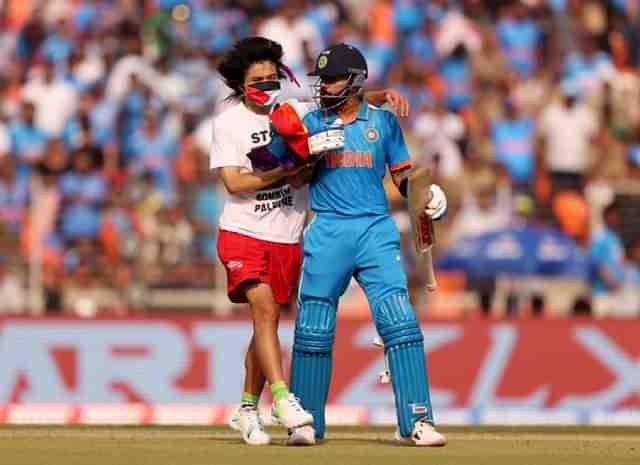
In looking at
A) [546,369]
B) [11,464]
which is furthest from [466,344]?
[11,464]

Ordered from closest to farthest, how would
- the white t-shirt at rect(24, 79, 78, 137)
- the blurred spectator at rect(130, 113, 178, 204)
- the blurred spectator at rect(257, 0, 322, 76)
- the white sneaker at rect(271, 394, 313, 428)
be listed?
the white sneaker at rect(271, 394, 313, 428), the blurred spectator at rect(130, 113, 178, 204), the white t-shirt at rect(24, 79, 78, 137), the blurred spectator at rect(257, 0, 322, 76)

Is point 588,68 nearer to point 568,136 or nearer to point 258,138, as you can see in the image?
point 568,136

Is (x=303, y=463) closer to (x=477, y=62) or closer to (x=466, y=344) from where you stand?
(x=466, y=344)

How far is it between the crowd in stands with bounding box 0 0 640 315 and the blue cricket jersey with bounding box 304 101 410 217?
7.01 metres

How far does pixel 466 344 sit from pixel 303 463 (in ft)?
24.8

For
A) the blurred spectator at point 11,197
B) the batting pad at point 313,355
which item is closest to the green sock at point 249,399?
the batting pad at point 313,355

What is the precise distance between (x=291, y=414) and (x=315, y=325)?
55cm

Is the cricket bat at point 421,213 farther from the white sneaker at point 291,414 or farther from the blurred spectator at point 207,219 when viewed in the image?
the blurred spectator at point 207,219

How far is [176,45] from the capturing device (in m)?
20.9

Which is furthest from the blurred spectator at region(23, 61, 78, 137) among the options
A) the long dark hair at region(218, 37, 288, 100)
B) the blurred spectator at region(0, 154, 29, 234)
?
the long dark hair at region(218, 37, 288, 100)

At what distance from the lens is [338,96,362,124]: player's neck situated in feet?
32.1

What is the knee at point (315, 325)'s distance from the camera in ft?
32.0

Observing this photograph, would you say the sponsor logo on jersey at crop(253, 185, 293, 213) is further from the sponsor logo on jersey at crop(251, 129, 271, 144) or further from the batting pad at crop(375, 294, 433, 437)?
the batting pad at crop(375, 294, 433, 437)

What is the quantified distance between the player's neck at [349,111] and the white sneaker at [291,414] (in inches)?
62.2
